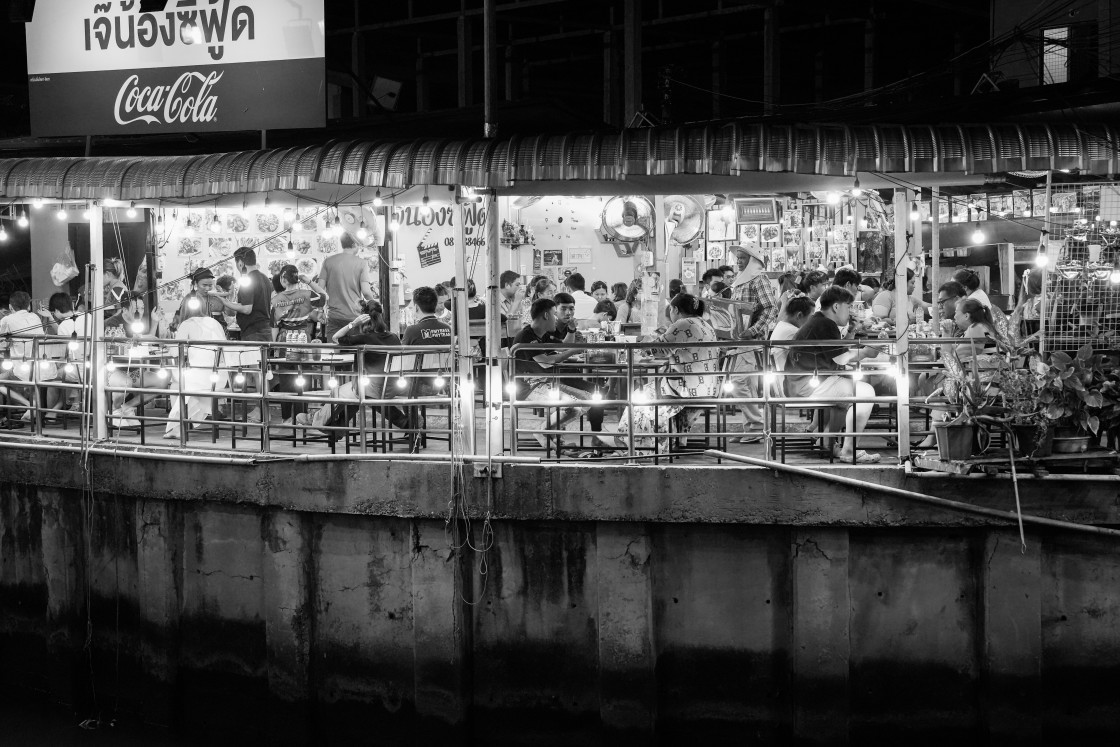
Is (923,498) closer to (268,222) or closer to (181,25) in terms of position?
(181,25)

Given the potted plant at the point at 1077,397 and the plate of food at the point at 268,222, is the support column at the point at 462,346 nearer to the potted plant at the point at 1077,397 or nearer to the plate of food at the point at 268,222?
the potted plant at the point at 1077,397

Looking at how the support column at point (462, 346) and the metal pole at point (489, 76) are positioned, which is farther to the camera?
the metal pole at point (489, 76)

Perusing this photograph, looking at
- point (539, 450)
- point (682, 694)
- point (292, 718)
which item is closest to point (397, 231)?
point (539, 450)

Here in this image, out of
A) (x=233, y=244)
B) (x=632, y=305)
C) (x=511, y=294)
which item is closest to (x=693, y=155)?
(x=511, y=294)

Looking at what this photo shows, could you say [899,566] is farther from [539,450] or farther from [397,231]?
[397,231]

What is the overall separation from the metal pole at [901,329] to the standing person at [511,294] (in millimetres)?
5847

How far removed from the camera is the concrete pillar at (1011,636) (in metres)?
9.01

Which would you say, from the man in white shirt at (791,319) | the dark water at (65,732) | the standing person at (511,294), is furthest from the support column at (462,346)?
the standing person at (511,294)

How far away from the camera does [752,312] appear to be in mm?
13586

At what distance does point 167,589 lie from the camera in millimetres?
10859

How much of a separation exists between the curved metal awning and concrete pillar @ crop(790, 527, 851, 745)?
108 inches

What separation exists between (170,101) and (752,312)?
6.31 metres

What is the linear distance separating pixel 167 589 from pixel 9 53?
55.7 ft

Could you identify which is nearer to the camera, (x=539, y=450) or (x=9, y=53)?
(x=539, y=450)
